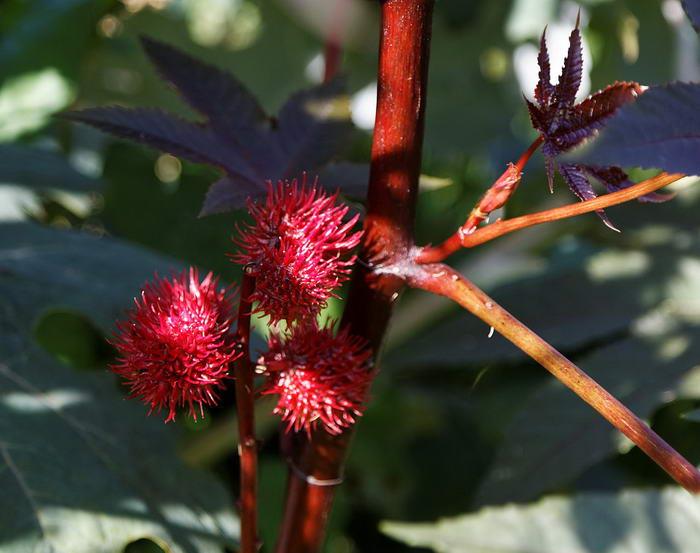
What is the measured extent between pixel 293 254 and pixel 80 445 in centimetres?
31

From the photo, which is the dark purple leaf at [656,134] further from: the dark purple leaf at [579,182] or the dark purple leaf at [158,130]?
the dark purple leaf at [158,130]

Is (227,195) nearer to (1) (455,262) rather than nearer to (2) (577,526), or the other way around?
(2) (577,526)

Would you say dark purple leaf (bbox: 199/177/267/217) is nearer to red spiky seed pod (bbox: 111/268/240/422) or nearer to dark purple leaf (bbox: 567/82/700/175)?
red spiky seed pod (bbox: 111/268/240/422)

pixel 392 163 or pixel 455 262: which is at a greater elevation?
pixel 455 262

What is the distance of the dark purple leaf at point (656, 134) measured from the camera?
0.29m

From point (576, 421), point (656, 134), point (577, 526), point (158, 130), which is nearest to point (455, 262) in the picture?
point (576, 421)

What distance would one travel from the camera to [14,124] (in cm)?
96

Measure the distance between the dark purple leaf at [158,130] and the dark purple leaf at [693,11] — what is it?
9.5 inches

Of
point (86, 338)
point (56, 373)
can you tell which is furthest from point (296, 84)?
point (56, 373)

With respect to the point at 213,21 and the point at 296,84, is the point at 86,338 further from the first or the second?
the point at 213,21

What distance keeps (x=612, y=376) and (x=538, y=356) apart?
0.37 m

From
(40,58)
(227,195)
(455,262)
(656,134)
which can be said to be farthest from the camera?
(455,262)

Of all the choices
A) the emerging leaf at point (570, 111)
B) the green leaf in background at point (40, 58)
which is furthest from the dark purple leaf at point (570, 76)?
the green leaf in background at point (40, 58)

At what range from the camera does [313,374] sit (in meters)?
0.37
